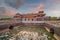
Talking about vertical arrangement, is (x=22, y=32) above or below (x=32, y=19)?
below

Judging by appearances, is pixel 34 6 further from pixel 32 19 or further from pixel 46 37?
Answer: pixel 46 37

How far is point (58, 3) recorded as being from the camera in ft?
15.2

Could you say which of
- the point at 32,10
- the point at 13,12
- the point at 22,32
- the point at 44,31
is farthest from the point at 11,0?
the point at 44,31

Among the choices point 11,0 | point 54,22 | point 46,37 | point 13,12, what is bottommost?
point 46,37

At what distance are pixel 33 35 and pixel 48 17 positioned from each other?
670 mm

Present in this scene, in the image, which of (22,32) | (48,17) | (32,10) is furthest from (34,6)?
(22,32)

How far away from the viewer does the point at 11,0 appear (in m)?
4.71

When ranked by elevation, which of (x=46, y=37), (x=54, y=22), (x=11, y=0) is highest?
(x=11, y=0)

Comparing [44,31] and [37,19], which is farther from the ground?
[37,19]

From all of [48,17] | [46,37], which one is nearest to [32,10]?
[48,17]

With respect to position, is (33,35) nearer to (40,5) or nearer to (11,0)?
(40,5)

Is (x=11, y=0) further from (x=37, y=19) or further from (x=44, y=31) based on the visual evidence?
(x=44, y=31)

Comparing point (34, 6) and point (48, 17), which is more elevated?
point (34, 6)

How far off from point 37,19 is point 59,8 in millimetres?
695
